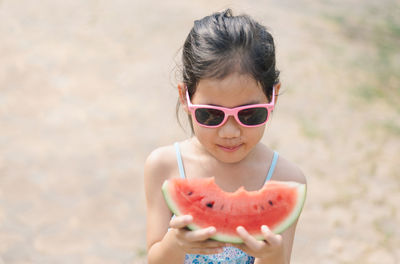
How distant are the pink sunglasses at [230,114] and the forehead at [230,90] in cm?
3

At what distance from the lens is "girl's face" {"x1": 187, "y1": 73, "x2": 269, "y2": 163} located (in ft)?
7.03

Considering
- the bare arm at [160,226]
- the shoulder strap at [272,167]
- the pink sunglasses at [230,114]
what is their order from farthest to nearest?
1. the shoulder strap at [272,167]
2. the pink sunglasses at [230,114]
3. the bare arm at [160,226]

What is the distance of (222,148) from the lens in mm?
2234

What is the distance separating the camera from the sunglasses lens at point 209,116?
216 centimetres

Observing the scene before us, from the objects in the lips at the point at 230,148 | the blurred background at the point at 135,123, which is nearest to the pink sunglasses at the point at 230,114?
the lips at the point at 230,148

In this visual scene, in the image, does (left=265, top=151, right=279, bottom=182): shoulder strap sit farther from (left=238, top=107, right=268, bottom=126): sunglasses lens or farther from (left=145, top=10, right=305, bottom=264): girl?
(left=238, top=107, right=268, bottom=126): sunglasses lens

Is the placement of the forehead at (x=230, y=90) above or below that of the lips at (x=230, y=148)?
above

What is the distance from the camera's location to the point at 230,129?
2170 millimetres

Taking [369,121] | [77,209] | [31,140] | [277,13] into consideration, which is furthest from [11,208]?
[277,13]

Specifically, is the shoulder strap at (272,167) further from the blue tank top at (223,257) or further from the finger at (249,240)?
the finger at (249,240)

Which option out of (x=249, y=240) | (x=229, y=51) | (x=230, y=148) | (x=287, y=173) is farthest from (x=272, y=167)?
(x=249, y=240)

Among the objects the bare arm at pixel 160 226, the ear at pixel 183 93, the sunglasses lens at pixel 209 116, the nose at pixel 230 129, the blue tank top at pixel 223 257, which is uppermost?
the ear at pixel 183 93

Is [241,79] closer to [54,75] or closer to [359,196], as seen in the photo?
[359,196]

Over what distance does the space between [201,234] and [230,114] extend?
541mm
